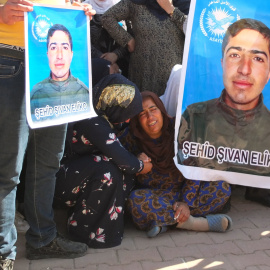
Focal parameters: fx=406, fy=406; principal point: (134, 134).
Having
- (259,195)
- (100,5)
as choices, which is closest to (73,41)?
(100,5)

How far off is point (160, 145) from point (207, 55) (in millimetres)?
707

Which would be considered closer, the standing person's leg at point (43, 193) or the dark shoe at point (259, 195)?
the standing person's leg at point (43, 193)

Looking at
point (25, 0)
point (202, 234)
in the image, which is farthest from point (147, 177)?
point (25, 0)

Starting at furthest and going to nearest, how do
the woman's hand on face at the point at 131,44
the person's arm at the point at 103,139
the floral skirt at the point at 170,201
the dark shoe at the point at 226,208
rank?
the woman's hand on face at the point at 131,44, the dark shoe at the point at 226,208, the floral skirt at the point at 170,201, the person's arm at the point at 103,139

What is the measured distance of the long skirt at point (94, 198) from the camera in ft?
8.05

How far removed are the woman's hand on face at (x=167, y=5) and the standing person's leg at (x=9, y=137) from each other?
164 centimetres

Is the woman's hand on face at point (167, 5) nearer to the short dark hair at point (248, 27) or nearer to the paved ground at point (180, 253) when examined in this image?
the short dark hair at point (248, 27)

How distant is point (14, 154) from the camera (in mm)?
1851

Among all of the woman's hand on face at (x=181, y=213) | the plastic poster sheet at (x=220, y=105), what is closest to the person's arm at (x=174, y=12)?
the plastic poster sheet at (x=220, y=105)

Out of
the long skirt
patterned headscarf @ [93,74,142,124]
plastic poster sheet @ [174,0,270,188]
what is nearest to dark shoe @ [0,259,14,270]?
the long skirt

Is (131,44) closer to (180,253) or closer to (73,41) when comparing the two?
(73,41)

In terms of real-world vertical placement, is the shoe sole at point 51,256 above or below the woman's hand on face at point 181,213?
below

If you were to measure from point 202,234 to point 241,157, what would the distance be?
0.57 m

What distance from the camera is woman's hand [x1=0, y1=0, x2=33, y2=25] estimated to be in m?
1.64
